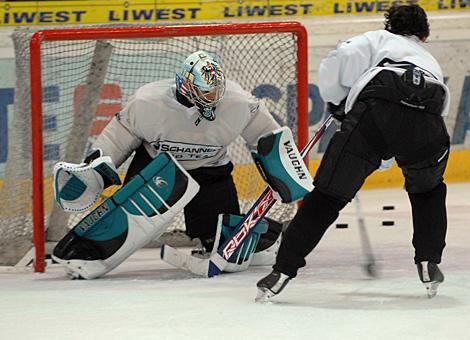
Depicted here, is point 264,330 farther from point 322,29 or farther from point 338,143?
point 322,29

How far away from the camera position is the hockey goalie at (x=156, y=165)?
3824mm

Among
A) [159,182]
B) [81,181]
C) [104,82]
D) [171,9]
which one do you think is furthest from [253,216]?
[171,9]

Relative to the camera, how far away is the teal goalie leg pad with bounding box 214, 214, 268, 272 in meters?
3.95

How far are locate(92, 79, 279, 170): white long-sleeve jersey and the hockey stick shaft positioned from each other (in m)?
0.30

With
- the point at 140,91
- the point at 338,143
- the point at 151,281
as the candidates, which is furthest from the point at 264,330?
the point at 140,91

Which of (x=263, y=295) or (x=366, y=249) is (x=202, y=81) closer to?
(x=263, y=295)

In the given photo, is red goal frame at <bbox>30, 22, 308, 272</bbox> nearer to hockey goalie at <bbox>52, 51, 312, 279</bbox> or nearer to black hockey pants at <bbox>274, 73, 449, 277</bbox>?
hockey goalie at <bbox>52, 51, 312, 279</bbox>

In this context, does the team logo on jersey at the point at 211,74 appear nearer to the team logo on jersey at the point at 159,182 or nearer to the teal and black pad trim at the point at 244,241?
the team logo on jersey at the point at 159,182

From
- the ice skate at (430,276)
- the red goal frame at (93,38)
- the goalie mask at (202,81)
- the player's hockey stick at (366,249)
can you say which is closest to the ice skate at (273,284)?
A: the ice skate at (430,276)

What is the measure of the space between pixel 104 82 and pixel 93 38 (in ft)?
1.90

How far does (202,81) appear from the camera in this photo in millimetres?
3762

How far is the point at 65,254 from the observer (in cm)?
391

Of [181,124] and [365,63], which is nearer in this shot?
[365,63]

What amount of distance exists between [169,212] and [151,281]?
0.24 metres
